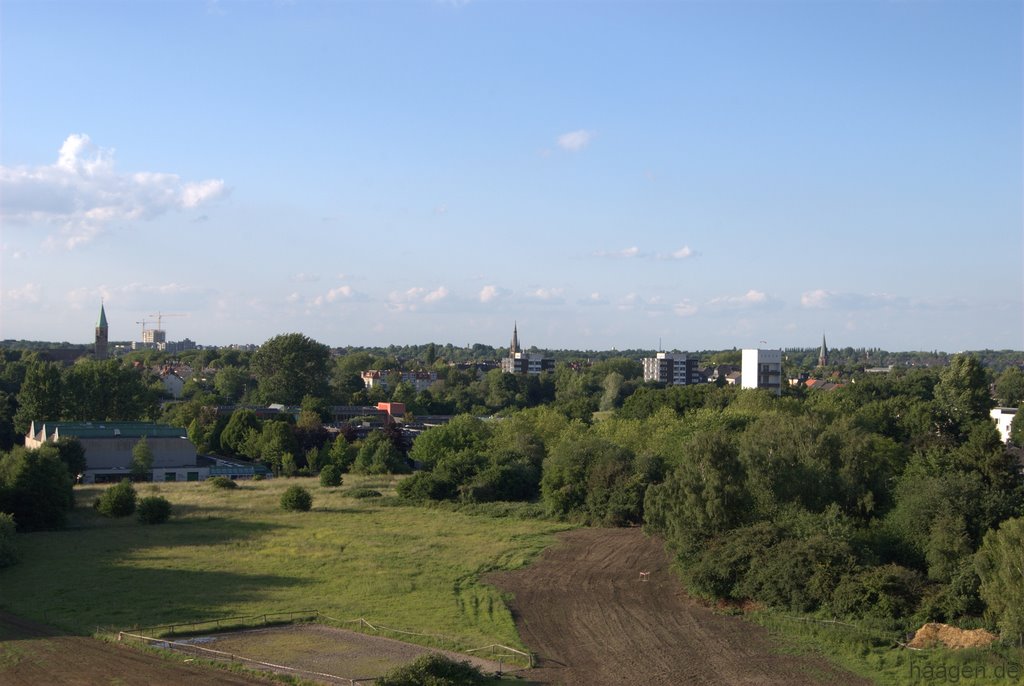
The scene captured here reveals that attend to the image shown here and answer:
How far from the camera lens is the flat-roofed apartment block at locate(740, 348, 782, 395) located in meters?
87.1

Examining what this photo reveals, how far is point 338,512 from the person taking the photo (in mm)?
42938

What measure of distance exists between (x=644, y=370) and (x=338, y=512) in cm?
11147

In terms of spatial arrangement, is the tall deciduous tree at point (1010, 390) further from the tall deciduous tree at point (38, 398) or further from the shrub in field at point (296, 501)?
the tall deciduous tree at point (38, 398)

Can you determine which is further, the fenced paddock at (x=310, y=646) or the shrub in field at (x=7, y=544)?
the shrub in field at (x=7, y=544)

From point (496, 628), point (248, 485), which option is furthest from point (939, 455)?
point (248, 485)

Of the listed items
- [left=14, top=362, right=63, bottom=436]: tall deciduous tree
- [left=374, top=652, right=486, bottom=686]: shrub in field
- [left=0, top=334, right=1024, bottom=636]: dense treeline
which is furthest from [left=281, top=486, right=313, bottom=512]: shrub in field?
[left=14, top=362, right=63, bottom=436]: tall deciduous tree

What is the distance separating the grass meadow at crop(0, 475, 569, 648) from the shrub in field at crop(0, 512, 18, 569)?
19.2 inches

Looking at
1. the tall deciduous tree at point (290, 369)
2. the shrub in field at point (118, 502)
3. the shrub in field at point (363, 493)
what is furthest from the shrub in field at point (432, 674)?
the tall deciduous tree at point (290, 369)

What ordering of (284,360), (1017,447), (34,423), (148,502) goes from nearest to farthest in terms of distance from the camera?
(148,502), (1017,447), (34,423), (284,360)

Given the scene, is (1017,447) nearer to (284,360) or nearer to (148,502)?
(148,502)

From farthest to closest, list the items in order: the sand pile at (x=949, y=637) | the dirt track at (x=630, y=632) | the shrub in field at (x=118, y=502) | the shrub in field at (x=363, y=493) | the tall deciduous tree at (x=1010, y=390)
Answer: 1. the tall deciduous tree at (x=1010, y=390)
2. the shrub in field at (x=363, y=493)
3. the shrub in field at (x=118, y=502)
4. the sand pile at (x=949, y=637)
5. the dirt track at (x=630, y=632)

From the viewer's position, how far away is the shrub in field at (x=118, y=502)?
41.0m

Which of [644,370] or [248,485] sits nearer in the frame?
[248,485]

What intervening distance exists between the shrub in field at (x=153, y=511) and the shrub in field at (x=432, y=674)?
977 inches
